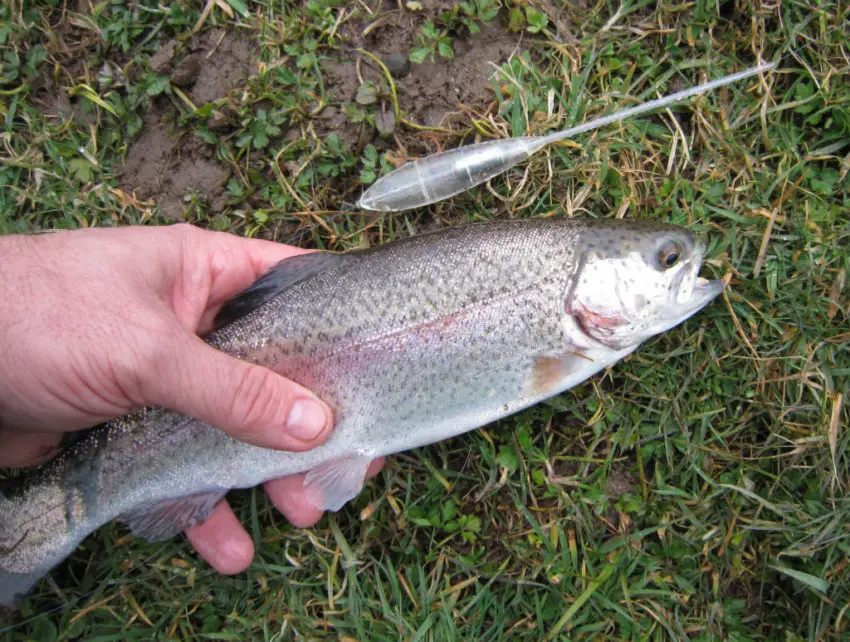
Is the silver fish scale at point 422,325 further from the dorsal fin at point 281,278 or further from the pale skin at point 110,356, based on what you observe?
the pale skin at point 110,356

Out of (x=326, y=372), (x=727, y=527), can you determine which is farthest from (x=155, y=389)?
(x=727, y=527)

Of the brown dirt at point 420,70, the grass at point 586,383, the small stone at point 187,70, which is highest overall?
the small stone at point 187,70

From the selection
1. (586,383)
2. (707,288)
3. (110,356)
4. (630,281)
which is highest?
(110,356)

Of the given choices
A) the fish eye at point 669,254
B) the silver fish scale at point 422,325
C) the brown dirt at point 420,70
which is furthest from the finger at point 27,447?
the fish eye at point 669,254

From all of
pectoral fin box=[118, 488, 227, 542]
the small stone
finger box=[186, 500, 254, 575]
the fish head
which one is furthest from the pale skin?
the fish head

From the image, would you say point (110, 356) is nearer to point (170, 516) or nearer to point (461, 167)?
point (170, 516)

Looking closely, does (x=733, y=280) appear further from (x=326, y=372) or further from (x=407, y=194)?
(x=326, y=372)

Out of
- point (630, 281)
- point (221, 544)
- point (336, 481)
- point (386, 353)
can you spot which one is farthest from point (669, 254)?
point (221, 544)
